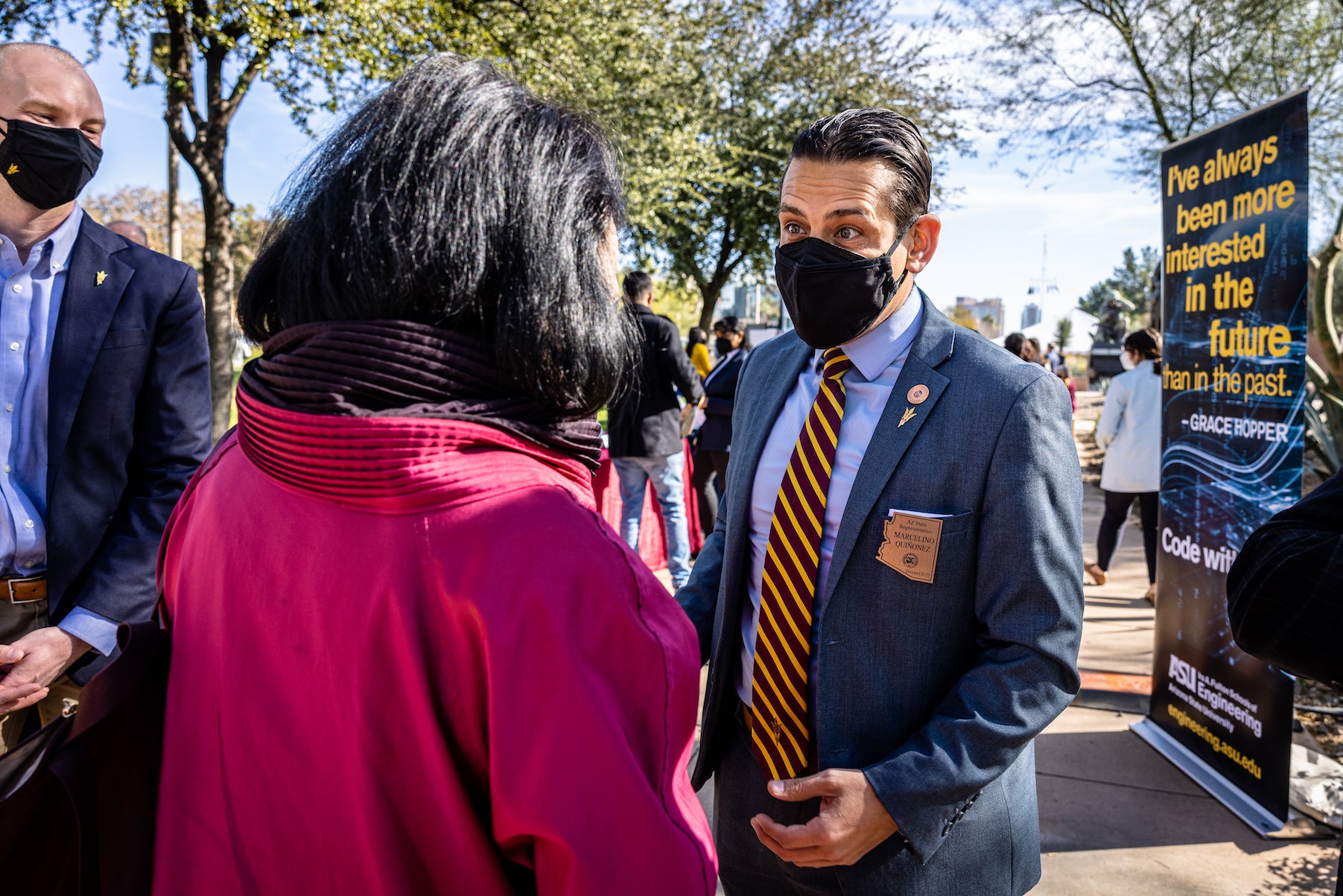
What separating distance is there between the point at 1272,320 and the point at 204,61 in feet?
37.1

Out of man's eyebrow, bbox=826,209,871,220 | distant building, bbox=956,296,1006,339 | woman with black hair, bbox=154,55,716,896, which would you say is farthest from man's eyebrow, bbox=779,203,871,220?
distant building, bbox=956,296,1006,339

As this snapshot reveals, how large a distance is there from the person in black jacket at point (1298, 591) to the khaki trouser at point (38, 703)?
2.23 metres

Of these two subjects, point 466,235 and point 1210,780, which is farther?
point 1210,780

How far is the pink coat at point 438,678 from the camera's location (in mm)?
821

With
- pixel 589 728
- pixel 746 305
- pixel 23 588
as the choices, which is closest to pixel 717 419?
pixel 23 588

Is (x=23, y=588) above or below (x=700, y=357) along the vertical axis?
below

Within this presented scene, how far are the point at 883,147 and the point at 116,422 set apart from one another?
1855 mm

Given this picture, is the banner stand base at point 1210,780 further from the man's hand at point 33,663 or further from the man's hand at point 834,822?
the man's hand at point 33,663

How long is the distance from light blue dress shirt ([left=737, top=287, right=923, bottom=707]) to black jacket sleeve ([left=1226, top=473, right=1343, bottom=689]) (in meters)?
0.62

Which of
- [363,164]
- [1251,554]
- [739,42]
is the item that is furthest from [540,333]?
[739,42]

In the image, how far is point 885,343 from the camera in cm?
173

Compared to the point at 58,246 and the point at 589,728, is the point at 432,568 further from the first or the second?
the point at 58,246

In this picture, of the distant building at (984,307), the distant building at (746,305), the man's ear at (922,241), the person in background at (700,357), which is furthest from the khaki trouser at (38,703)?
the distant building at (984,307)

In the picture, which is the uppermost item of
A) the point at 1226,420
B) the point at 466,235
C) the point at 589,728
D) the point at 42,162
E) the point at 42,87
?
the point at 42,87
